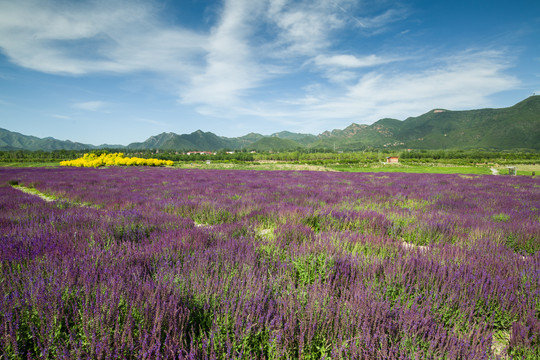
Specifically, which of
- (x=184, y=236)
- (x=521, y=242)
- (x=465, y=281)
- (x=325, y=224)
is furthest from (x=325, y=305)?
(x=521, y=242)

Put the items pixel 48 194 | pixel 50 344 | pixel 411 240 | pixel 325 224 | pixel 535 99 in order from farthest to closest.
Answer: pixel 535 99, pixel 48 194, pixel 325 224, pixel 411 240, pixel 50 344

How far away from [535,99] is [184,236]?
937 feet

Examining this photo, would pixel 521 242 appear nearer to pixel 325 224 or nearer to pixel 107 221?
pixel 325 224

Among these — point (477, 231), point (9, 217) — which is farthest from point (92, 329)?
point (477, 231)

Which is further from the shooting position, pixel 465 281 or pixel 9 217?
pixel 9 217

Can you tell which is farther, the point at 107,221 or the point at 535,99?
the point at 535,99

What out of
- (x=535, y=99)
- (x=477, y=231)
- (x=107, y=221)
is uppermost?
(x=535, y=99)

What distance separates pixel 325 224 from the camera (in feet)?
15.4

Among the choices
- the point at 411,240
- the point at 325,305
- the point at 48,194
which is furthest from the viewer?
the point at 48,194

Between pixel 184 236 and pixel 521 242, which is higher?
pixel 184 236

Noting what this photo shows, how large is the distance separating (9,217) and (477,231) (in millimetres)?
7992

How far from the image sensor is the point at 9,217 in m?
3.96

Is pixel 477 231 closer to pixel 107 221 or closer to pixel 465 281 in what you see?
pixel 465 281

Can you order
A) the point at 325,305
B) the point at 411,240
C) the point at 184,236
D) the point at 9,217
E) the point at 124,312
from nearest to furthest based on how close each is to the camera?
the point at 124,312, the point at 325,305, the point at 184,236, the point at 9,217, the point at 411,240
